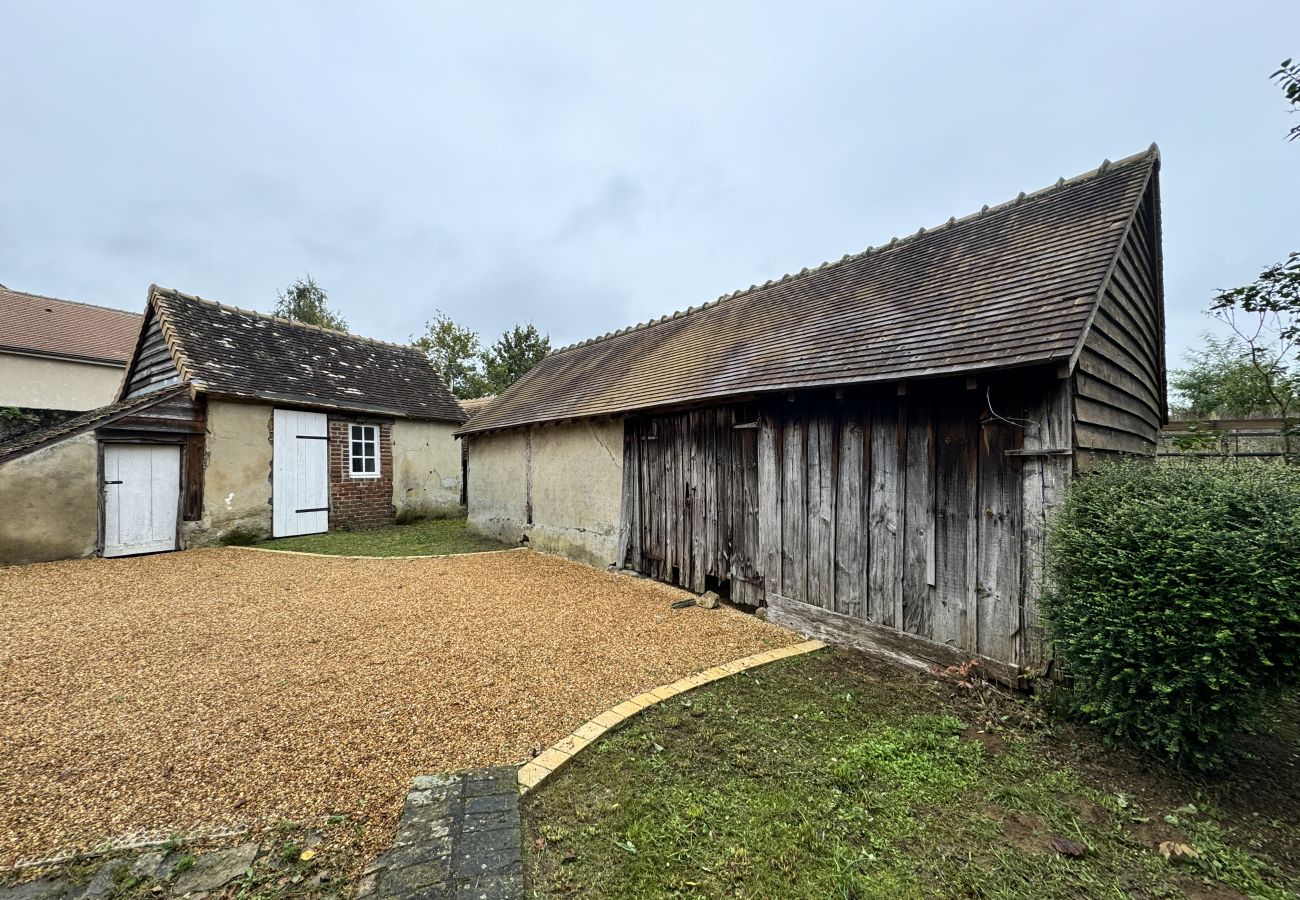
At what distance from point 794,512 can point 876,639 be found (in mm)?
1449

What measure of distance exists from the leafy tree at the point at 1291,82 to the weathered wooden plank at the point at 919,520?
667cm

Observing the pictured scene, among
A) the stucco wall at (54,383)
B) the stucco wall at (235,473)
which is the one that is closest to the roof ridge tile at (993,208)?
the stucco wall at (235,473)

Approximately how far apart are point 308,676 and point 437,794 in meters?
2.22

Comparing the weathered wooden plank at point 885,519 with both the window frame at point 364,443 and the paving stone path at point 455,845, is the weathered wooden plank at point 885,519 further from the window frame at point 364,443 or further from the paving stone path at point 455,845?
the window frame at point 364,443

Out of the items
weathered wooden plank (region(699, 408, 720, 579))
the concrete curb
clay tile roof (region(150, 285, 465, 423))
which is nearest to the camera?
weathered wooden plank (region(699, 408, 720, 579))

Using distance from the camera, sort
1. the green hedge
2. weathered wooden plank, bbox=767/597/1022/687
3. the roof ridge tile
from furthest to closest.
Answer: the roof ridge tile, weathered wooden plank, bbox=767/597/1022/687, the green hedge

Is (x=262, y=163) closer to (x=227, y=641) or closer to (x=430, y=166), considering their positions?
(x=430, y=166)

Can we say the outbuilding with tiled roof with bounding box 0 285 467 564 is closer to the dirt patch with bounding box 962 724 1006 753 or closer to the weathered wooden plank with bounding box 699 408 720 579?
the weathered wooden plank with bounding box 699 408 720 579

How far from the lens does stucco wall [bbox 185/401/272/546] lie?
924cm

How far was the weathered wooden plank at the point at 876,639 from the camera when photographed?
3715 millimetres

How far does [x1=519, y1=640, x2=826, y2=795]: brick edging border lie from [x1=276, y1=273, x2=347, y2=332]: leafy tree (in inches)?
1087

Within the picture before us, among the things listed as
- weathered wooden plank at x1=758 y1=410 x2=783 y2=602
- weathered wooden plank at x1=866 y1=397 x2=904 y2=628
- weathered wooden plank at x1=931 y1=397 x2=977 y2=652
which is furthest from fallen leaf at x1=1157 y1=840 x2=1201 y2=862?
weathered wooden plank at x1=758 y1=410 x2=783 y2=602

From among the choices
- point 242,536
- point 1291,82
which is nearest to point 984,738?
point 1291,82

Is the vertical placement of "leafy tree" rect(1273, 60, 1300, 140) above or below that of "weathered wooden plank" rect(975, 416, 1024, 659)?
above
